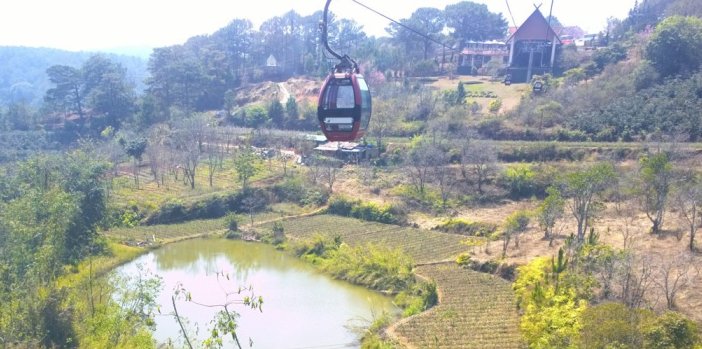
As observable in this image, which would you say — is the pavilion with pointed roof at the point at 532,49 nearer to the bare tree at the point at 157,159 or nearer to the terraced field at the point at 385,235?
the terraced field at the point at 385,235

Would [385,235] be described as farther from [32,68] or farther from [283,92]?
[32,68]

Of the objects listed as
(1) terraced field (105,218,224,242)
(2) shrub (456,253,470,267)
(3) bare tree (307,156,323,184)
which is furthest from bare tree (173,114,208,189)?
(2) shrub (456,253,470,267)

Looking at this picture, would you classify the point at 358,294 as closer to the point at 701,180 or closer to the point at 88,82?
the point at 701,180

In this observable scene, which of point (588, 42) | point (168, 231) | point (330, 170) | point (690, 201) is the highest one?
point (588, 42)

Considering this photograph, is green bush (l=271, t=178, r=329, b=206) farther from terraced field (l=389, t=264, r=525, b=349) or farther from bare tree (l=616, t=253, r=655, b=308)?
bare tree (l=616, t=253, r=655, b=308)

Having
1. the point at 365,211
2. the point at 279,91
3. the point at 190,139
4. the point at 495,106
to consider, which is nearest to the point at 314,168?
the point at 365,211

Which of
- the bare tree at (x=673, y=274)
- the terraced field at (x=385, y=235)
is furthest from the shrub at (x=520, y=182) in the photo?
the bare tree at (x=673, y=274)
